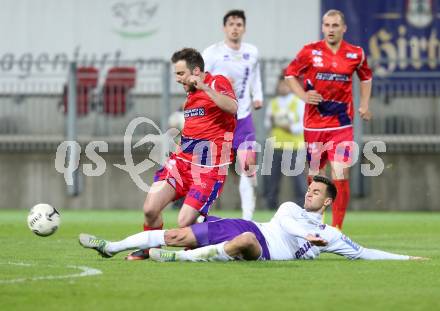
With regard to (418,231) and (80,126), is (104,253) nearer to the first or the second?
(418,231)

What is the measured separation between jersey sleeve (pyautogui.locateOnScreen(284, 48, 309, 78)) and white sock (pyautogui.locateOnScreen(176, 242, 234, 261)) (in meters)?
4.26

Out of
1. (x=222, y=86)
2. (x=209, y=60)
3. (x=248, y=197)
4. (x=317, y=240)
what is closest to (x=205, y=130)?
(x=222, y=86)

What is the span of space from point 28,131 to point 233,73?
8.71 m

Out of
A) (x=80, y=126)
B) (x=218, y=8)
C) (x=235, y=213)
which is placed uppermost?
(x=218, y=8)

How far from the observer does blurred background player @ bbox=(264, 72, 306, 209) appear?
2192cm

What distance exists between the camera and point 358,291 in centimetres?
855

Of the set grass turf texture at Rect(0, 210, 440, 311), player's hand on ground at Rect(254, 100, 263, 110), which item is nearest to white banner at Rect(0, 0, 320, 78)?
player's hand on ground at Rect(254, 100, 263, 110)

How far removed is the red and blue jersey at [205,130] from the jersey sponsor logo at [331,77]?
2601 millimetres

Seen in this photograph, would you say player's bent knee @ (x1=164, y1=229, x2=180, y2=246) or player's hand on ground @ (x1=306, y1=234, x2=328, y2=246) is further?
player's bent knee @ (x1=164, y1=229, x2=180, y2=246)

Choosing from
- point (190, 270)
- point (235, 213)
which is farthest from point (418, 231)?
point (190, 270)

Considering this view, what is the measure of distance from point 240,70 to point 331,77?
7.18 ft

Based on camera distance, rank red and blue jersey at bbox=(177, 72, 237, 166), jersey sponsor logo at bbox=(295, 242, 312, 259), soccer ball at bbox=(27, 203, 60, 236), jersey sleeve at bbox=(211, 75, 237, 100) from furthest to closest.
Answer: soccer ball at bbox=(27, 203, 60, 236) → red and blue jersey at bbox=(177, 72, 237, 166) → jersey sleeve at bbox=(211, 75, 237, 100) → jersey sponsor logo at bbox=(295, 242, 312, 259)

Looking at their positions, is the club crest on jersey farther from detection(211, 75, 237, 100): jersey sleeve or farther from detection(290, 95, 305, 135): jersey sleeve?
detection(290, 95, 305, 135): jersey sleeve

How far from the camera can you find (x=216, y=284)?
350 inches
